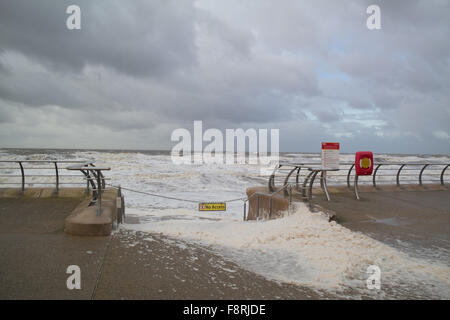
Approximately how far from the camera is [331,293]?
298cm

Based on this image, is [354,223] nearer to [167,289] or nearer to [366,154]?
[366,154]

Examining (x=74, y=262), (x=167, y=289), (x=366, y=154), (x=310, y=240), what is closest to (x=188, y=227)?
(x=310, y=240)

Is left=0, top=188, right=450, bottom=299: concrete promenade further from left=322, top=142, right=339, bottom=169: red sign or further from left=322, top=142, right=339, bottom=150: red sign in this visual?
left=322, top=142, right=339, bottom=150: red sign

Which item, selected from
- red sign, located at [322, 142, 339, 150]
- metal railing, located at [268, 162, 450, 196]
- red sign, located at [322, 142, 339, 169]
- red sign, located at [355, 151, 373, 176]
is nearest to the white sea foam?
metal railing, located at [268, 162, 450, 196]

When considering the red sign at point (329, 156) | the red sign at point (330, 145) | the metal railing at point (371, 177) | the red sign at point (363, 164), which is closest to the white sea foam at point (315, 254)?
the metal railing at point (371, 177)

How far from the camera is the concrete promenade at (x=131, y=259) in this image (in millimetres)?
2896

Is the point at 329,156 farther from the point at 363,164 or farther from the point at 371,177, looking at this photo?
the point at 371,177

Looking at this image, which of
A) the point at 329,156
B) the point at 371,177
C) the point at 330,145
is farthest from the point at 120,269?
the point at 371,177

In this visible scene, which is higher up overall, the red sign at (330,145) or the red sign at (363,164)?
the red sign at (330,145)

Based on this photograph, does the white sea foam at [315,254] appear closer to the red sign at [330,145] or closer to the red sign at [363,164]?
the red sign at [330,145]

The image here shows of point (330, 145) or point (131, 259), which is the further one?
point (330, 145)

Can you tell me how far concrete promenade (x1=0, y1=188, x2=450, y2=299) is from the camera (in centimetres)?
290

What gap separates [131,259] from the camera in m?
3.75
